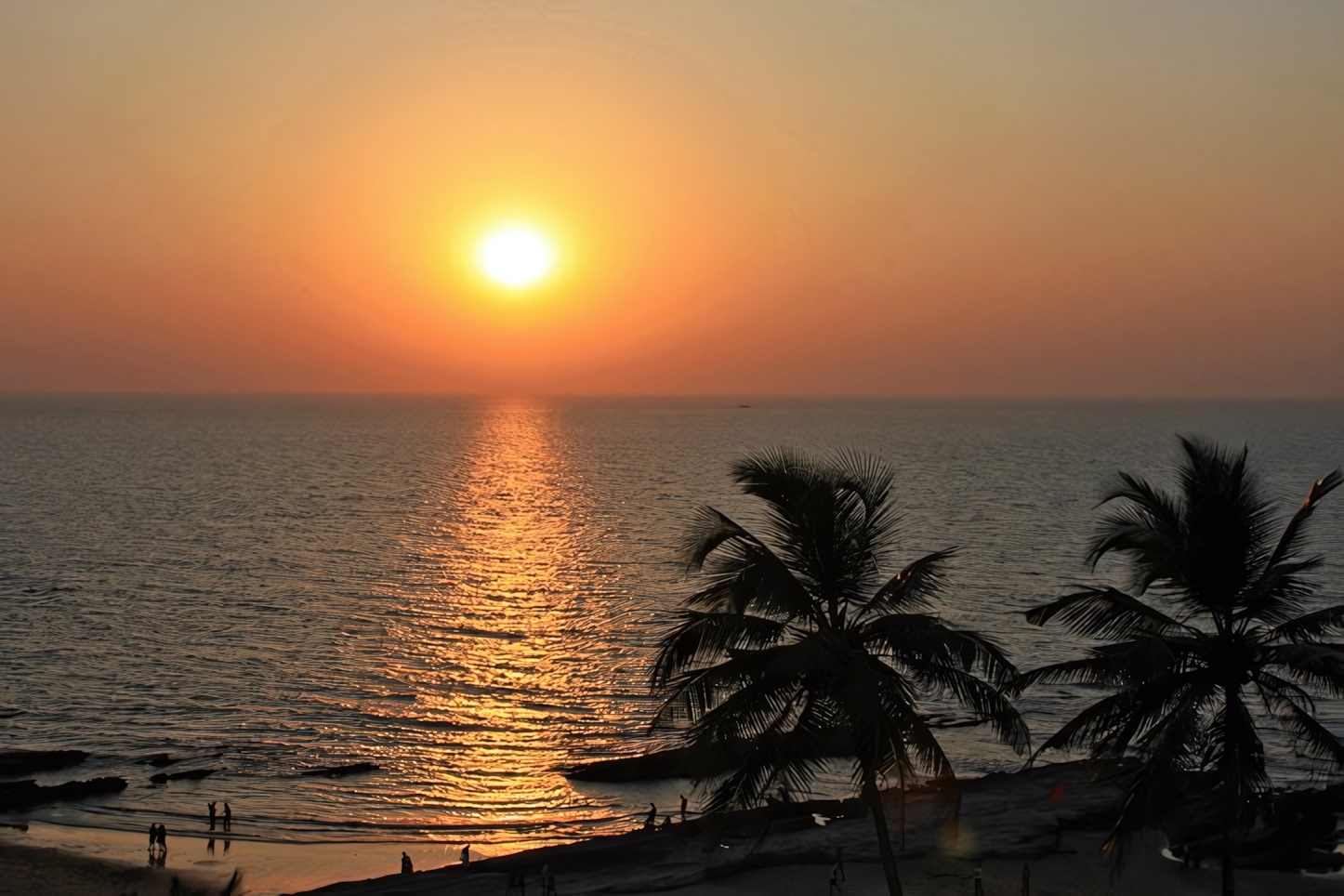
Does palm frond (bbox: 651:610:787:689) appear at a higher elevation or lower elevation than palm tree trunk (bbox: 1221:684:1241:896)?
higher

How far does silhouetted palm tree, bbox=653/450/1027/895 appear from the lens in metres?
19.0

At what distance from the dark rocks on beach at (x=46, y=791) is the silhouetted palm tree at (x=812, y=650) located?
32.3m

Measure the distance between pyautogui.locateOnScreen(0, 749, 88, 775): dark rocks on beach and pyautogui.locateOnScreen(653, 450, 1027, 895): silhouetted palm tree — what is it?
35.9 m

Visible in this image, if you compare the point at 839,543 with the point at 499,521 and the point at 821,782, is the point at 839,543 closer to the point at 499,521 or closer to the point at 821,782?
the point at 821,782

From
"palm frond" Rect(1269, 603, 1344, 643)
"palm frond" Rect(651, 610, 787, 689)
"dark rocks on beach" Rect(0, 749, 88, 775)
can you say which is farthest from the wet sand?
"dark rocks on beach" Rect(0, 749, 88, 775)

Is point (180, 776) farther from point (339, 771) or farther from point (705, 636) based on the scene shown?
point (705, 636)

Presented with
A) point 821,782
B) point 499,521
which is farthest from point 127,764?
point 499,521

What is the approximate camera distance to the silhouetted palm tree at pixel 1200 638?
1919 cm

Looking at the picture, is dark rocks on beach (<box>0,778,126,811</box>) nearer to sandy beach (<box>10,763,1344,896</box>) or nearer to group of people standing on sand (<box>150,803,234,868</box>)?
sandy beach (<box>10,763,1344,896</box>)

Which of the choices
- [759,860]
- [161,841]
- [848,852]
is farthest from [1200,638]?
[161,841]

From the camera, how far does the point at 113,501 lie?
458 feet

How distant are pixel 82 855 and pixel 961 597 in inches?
2242

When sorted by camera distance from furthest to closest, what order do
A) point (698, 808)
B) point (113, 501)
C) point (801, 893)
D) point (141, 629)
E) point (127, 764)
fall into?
1. point (113, 501)
2. point (141, 629)
3. point (127, 764)
4. point (698, 808)
5. point (801, 893)

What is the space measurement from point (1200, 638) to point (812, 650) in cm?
690
